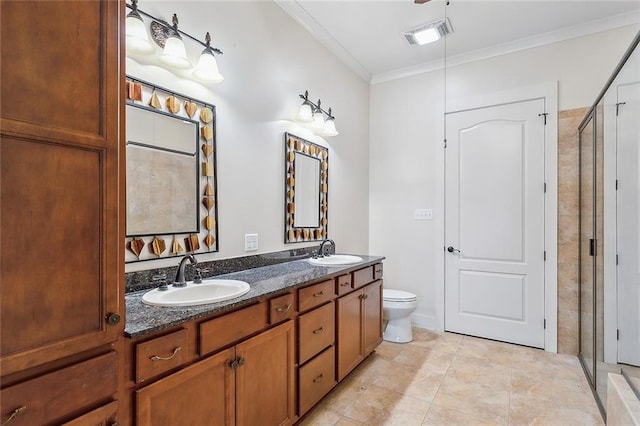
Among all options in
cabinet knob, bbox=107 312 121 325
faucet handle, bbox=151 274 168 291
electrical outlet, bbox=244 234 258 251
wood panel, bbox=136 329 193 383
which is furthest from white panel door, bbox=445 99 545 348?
cabinet knob, bbox=107 312 121 325

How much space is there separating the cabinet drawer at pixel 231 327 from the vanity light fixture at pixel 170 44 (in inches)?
49.1

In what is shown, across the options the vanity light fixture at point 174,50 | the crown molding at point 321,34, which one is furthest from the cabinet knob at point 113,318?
the crown molding at point 321,34

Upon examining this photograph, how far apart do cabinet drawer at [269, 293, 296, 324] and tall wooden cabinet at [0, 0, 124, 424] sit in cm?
71

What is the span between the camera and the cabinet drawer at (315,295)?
1784 mm

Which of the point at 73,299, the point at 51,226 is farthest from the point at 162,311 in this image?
the point at 51,226

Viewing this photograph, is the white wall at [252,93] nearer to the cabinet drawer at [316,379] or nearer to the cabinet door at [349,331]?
the cabinet door at [349,331]

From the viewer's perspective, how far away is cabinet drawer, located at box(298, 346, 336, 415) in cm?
179

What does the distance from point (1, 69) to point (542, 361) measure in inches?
141

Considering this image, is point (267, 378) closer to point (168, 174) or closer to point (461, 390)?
point (168, 174)

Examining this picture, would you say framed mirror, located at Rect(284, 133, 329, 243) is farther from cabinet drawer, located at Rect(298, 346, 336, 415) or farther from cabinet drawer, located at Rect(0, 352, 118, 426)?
cabinet drawer, located at Rect(0, 352, 118, 426)

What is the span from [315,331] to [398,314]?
1407 millimetres

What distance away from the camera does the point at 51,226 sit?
2.64ft

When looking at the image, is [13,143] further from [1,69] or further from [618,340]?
[618,340]

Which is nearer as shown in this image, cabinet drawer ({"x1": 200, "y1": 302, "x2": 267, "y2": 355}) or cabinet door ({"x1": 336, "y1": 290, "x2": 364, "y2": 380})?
cabinet drawer ({"x1": 200, "y1": 302, "x2": 267, "y2": 355})
